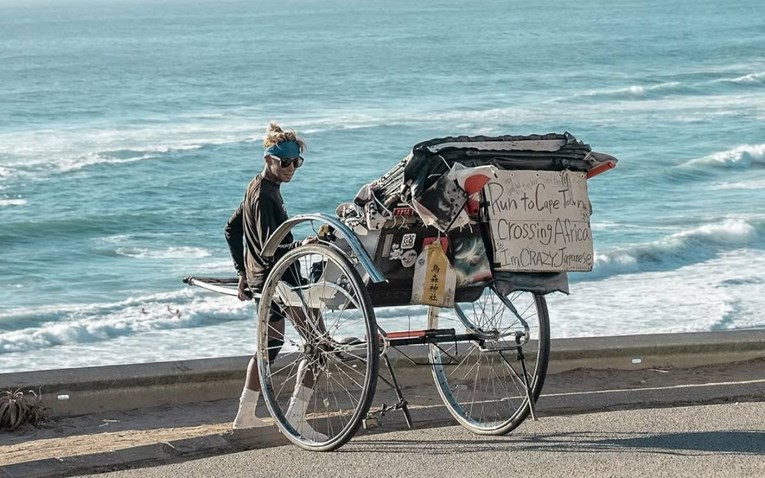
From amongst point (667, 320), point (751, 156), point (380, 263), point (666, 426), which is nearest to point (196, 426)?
point (380, 263)

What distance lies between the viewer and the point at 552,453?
5.63 metres

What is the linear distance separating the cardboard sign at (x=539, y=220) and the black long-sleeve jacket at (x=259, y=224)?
3.61 ft

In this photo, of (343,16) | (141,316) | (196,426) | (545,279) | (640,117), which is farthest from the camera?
(343,16)

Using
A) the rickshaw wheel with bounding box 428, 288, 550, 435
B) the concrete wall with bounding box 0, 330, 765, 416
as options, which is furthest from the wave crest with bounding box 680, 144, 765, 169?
the rickshaw wheel with bounding box 428, 288, 550, 435

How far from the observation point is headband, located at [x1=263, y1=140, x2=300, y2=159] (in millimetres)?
6125

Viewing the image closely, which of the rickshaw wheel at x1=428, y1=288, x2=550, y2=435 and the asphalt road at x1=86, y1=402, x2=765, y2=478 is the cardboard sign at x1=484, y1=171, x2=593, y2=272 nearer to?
the rickshaw wheel at x1=428, y1=288, x2=550, y2=435

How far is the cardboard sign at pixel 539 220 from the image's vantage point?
18.4ft

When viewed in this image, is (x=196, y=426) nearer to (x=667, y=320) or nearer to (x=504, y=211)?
(x=504, y=211)

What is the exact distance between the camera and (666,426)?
6.07m

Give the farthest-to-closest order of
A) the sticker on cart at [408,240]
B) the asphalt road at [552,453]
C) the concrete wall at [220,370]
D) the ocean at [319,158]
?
the ocean at [319,158] → the concrete wall at [220,370] → the sticker on cart at [408,240] → the asphalt road at [552,453]

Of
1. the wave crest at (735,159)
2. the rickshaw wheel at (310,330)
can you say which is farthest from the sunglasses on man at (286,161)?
the wave crest at (735,159)

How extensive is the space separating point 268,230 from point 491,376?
70.1 inches

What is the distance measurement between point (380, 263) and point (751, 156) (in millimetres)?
23308

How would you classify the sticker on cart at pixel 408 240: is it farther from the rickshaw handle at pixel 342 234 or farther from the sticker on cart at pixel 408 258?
the rickshaw handle at pixel 342 234
